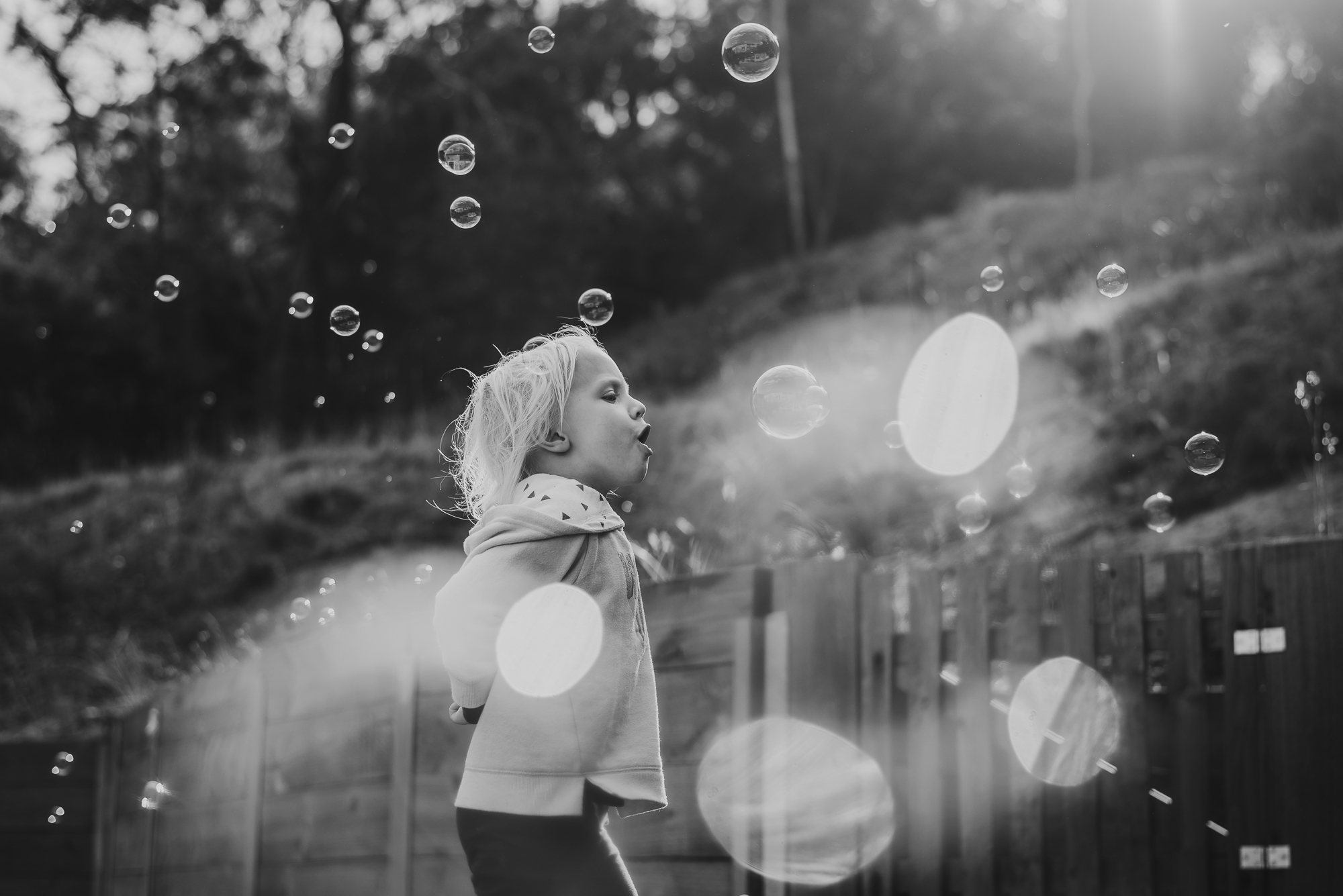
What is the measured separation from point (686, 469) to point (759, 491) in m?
1.50

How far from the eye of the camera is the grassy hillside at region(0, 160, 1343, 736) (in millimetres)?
6242

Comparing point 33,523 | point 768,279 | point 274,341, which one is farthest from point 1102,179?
point 33,523

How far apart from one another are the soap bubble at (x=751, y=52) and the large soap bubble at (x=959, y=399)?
3523 millimetres

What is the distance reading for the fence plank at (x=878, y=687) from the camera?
3424mm

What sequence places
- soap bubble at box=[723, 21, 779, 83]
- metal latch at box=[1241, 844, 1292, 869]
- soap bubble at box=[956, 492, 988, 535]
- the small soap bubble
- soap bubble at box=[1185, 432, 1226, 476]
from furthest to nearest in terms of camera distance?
the small soap bubble < soap bubble at box=[956, 492, 988, 535] < soap bubble at box=[723, 21, 779, 83] < soap bubble at box=[1185, 432, 1226, 476] < metal latch at box=[1241, 844, 1292, 869]

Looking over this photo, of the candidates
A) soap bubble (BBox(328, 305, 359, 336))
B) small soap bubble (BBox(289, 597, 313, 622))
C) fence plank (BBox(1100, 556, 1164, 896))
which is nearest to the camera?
fence plank (BBox(1100, 556, 1164, 896))

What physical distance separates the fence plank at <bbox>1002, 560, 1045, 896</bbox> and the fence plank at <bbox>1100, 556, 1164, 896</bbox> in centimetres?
16

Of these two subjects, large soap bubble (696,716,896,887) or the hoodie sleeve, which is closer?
the hoodie sleeve

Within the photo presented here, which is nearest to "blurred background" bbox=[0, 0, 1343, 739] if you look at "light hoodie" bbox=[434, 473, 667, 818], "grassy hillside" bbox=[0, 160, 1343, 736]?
"grassy hillside" bbox=[0, 160, 1343, 736]

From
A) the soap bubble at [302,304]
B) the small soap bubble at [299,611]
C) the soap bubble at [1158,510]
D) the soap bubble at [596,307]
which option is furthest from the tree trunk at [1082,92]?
the soap bubble at [596,307]

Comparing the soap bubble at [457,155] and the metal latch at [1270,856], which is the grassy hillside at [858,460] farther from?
the metal latch at [1270,856]

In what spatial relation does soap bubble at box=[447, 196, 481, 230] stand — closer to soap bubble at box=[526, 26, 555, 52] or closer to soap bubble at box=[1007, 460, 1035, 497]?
soap bubble at box=[526, 26, 555, 52]

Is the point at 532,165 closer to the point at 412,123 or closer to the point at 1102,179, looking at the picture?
the point at 412,123

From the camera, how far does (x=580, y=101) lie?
796 inches
